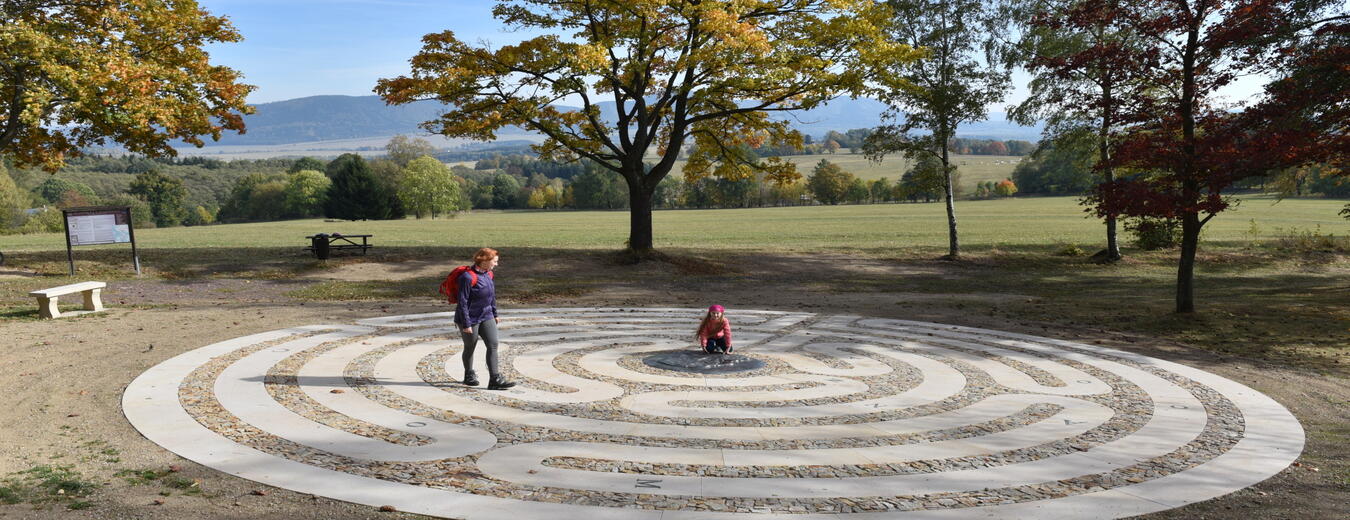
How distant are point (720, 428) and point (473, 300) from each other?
350cm

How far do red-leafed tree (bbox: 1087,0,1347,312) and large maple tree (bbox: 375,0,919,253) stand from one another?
937 centimetres

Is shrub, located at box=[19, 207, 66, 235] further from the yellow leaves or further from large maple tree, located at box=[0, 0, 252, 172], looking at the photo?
the yellow leaves

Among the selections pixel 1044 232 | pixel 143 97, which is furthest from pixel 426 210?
pixel 143 97

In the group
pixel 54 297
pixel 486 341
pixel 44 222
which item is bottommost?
pixel 486 341

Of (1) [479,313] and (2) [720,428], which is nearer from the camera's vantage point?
(2) [720,428]

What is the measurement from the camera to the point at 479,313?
34.4 ft

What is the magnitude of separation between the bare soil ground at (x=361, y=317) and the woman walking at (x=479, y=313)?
3471mm

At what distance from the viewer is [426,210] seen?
86.9 metres

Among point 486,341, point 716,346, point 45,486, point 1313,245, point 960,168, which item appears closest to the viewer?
point 45,486

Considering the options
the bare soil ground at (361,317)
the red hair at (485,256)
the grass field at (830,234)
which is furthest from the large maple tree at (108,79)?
the red hair at (485,256)

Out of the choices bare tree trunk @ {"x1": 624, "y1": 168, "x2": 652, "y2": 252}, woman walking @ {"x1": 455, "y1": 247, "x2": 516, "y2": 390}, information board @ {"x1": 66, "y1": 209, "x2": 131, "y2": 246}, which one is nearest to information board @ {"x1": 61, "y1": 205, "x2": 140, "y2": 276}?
information board @ {"x1": 66, "y1": 209, "x2": 131, "y2": 246}

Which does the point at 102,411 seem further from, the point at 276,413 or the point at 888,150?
the point at 888,150

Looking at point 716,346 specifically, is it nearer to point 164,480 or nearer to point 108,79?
point 164,480

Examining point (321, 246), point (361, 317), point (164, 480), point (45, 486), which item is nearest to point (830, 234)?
point (321, 246)
